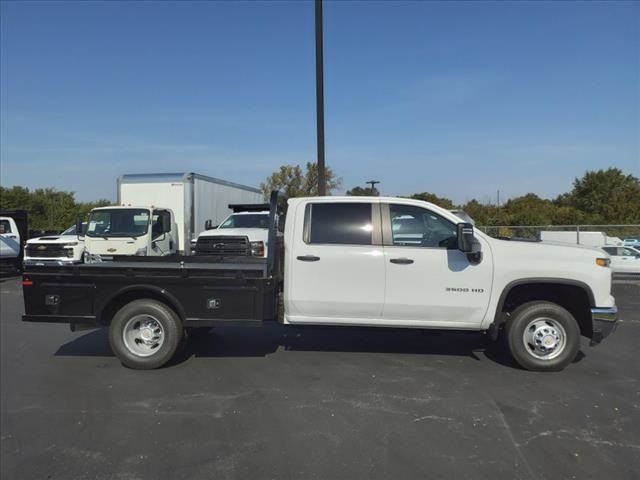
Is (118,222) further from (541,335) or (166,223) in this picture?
(541,335)

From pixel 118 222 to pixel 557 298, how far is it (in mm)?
10322

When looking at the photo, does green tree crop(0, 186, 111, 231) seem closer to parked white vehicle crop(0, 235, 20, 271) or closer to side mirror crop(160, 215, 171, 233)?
parked white vehicle crop(0, 235, 20, 271)

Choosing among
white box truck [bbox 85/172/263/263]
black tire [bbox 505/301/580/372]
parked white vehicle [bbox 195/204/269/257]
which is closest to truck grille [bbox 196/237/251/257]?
parked white vehicle [bbox 195/204/269/257]

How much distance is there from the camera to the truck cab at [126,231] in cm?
1168

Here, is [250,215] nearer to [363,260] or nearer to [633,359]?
[363,260]

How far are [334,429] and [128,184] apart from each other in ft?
39.1

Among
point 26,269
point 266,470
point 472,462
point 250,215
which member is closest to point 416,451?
point 472,462

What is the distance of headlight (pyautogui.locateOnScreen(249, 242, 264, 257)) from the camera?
31.2 ft

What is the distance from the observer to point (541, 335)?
529cm

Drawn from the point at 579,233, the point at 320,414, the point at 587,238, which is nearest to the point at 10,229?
the point at 320,414

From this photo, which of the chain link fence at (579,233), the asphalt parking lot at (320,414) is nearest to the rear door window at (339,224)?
the asphalt parking lot at (320,414)

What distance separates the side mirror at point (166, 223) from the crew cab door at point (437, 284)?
8894 millimetres

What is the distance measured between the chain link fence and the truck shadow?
36.2 ft

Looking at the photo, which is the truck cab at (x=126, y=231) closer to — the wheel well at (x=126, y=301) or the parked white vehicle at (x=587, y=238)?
the wheel well at (x=126, y=301)
